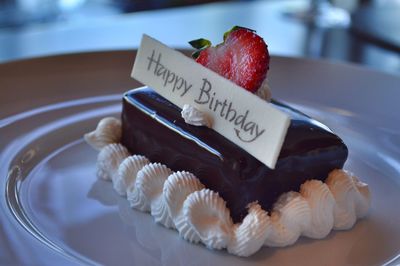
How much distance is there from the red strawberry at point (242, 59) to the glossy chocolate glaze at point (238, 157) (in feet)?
0.47

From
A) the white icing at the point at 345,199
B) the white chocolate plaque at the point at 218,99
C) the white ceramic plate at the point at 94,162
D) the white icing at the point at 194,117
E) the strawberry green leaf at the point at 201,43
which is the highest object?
the strawberry green leaf at the point at 201,43

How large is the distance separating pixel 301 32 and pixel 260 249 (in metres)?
1.80

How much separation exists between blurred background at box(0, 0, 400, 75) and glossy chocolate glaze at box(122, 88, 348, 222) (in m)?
0.82

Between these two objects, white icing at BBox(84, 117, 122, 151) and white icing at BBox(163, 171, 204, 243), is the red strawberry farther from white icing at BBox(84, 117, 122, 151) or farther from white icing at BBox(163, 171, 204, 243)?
white icing at BBox(84, 117, 122, 151)

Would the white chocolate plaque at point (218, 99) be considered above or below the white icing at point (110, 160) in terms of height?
above

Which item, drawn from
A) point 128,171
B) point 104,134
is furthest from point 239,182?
point 104,134

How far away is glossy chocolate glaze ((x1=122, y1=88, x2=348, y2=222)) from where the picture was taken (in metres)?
1.41

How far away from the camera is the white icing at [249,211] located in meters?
1.36

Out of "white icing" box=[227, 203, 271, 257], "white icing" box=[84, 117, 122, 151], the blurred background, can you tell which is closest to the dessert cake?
"white icing" box=[227, 203, 271, 257]

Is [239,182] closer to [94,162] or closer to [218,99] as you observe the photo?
[218,99]

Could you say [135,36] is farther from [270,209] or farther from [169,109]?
[270,209]

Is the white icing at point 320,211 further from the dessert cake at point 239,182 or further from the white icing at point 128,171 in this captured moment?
the white icing at point 128,171

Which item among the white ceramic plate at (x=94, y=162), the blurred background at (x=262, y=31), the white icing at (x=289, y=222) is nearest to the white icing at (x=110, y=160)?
the white ceramic plate at (x=94, y=162)

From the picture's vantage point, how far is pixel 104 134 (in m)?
1.76
